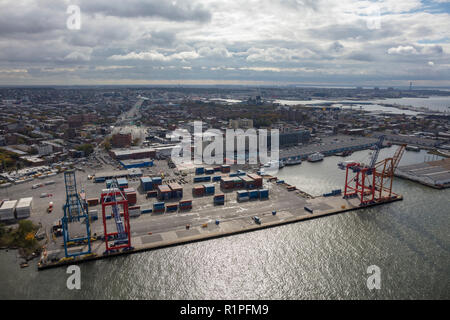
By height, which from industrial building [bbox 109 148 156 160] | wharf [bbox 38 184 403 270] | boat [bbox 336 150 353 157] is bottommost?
wharf [bbox 38 184 403 270]

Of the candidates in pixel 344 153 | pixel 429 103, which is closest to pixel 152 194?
pixel 344 153

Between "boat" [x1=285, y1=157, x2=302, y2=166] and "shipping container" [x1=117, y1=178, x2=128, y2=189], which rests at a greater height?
"shipping container" [x1=117, y1=178, x2=128, y2=189]

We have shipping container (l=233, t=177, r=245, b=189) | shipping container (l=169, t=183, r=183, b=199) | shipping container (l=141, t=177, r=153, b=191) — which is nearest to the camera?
shipping container (l=169, t=183, r=183, b=199)

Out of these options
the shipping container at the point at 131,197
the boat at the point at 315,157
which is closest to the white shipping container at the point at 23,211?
the shipping container at the point at 131,197

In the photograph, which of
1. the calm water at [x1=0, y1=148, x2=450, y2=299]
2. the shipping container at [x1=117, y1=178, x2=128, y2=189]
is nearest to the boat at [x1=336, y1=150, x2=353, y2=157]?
the calm water at [x1=0, y1=148, x2=450, y2=299]

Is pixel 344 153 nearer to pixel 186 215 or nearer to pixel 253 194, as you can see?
pixel 253 194

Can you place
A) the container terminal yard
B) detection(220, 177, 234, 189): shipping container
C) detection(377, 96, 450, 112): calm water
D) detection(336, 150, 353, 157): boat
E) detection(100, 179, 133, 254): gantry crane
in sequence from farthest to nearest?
detection(377, 96, 450, 112): calm water < detection(336, 150, 353, 157): boat < detection(220, 177, 234, 189): shipping container < the container terminal yard < detection(100, 179, 133, 254): gantry crane

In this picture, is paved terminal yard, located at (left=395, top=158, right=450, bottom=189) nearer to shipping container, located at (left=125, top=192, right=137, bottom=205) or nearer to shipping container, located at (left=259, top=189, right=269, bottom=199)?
shipping container, located at (left=259, top=189, right=269, bottom=199)
